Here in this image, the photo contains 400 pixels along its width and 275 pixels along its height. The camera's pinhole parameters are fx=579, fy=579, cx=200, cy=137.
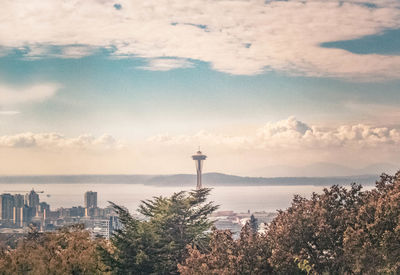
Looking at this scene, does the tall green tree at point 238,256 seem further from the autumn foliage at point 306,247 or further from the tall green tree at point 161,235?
the tall green tree at point 161,235

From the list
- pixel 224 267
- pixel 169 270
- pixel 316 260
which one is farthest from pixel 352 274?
pixel 169 270

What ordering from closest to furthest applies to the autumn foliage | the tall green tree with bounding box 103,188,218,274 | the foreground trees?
the foreground trees, the autumn foliage, the tall green tree with bounding box 103,188,218,274

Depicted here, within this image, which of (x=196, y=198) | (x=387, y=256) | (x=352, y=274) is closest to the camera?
(x=387, y=256)

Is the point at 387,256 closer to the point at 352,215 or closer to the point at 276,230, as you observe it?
the point at 352,215

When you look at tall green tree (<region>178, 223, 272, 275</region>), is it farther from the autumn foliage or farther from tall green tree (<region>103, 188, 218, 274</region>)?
tall green tree (<region>103, 188, 218, 274</region>)

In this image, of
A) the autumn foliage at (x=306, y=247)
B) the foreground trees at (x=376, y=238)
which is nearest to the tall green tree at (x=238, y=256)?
the autumn foliage at (x=306, y=247)

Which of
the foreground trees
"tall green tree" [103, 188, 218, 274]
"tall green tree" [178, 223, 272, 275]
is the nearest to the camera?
the foreground trees

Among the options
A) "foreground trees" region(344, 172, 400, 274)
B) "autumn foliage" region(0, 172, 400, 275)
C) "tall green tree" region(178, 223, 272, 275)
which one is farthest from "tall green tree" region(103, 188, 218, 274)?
"foreground trees" region(344, 172, 400, 274)

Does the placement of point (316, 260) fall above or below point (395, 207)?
below

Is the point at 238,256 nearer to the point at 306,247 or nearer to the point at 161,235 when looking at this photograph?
the point at 306,247
